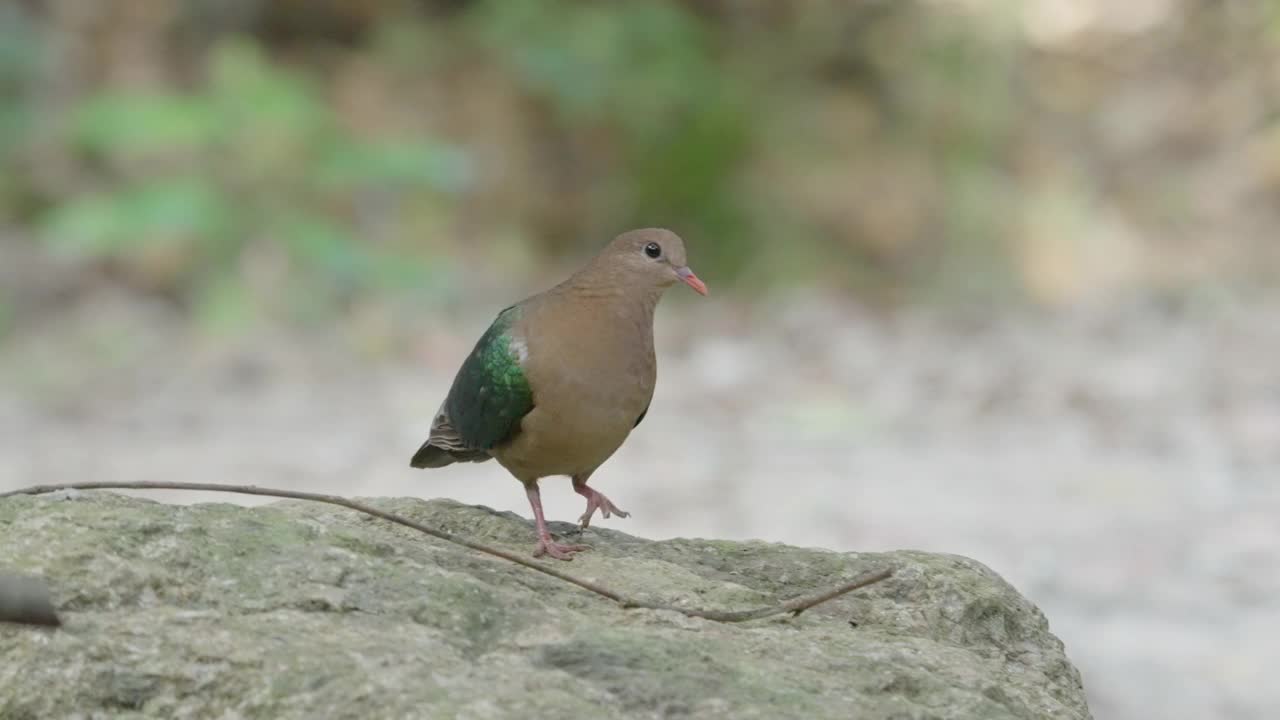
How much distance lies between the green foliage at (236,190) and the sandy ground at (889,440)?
36 cm

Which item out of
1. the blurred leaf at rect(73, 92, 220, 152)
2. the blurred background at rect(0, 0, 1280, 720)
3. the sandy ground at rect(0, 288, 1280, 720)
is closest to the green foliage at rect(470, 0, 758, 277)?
the blurred background at rect(0, 0, 1280, 720)

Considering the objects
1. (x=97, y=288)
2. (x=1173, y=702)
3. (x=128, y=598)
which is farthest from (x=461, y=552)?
(x=97, y=288)

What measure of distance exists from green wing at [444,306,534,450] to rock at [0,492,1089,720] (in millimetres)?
286

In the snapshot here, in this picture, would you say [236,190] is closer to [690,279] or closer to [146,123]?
[146,123]

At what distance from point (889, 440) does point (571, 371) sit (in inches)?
196

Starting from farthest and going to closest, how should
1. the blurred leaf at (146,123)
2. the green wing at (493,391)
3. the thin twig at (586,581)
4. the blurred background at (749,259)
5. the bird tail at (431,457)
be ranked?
the blurred leaf at (146,123), the blurred background at (749,259), the bird tail at (431,457), the green wing at (493,391), the thin twig at (586,581)

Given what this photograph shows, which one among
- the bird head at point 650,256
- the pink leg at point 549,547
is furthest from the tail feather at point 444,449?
the bird head at point 650,256

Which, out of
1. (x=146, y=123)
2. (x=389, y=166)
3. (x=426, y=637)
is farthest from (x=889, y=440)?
(x=426, y=637)

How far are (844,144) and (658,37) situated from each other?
1447 mm

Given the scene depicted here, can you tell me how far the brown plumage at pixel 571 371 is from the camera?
2801 mm

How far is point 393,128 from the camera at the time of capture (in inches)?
415

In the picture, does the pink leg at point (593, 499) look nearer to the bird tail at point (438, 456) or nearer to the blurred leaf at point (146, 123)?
the bird tail at point (438, 456)

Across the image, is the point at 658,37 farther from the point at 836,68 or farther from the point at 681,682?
the point at 681,682

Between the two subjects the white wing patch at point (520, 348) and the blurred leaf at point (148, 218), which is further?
the blurred leaf at point (148, 218)
